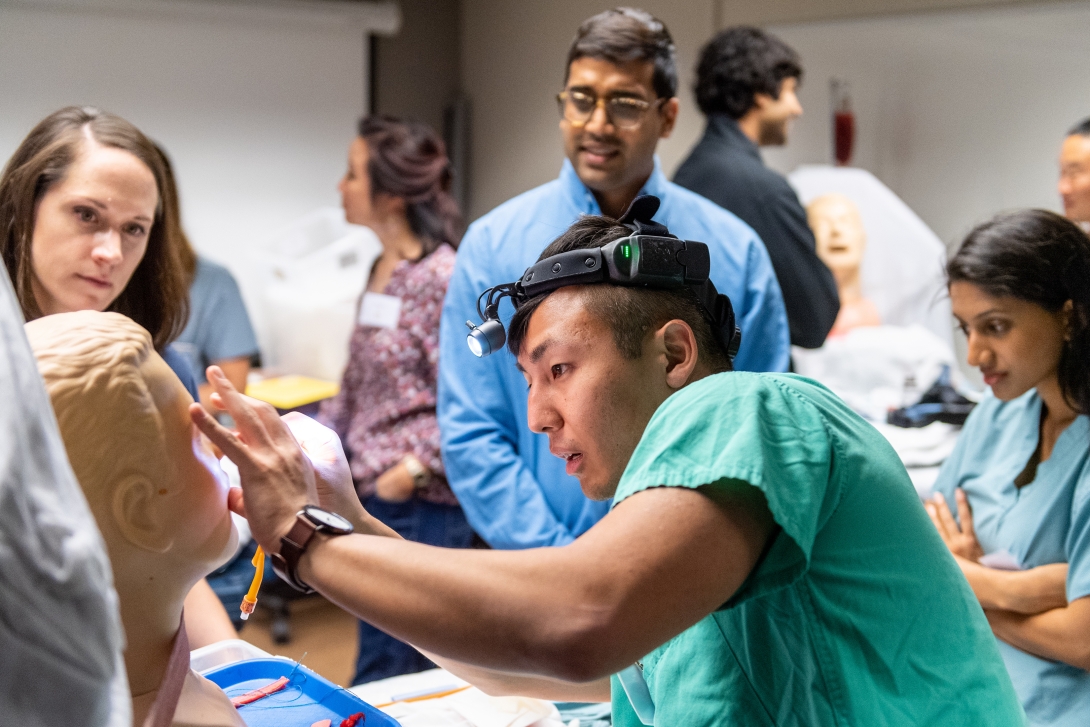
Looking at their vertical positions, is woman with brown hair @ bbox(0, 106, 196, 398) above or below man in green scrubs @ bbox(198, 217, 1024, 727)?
above

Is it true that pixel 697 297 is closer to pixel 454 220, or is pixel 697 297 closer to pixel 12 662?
pixel 12 662

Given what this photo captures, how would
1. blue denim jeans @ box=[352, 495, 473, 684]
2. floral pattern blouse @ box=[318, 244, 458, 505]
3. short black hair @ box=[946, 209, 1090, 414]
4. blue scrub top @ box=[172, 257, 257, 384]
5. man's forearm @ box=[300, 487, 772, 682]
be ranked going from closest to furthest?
1. man's forearm @ box=[300, 487, 772, 682]
2. short black hair @ box=[946, 209, 1090, 414]
3. blue denim jeans @ box=[352, 495, 473, 684]
4. floral pattern blouse @ box=[318, 244, 458, 505]
5. blue scrub top @ box=[172, 257, 257, 384]

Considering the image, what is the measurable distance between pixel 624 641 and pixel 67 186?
1256 mm

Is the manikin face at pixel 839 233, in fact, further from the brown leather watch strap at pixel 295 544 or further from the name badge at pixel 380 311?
the brown leather watch strap at pixel 295 544

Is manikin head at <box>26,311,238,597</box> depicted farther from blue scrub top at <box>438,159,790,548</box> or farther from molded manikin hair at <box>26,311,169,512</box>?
blue scrub top at <box>438,159,790,548</box>

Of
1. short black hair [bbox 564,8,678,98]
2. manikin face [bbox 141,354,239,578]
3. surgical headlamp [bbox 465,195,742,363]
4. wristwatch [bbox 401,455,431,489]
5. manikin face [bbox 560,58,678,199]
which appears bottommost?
wristwatch [bbox 401,455,431,489]

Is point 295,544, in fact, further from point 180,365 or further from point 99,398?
point 180,365

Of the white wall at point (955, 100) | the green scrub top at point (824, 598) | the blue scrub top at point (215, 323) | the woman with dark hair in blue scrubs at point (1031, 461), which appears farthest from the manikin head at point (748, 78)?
the green scrub top at point (824, 598)

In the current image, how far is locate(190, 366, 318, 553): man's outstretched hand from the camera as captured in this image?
945 mm

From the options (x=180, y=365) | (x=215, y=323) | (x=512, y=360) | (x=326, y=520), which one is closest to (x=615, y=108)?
(x=512, y=360)

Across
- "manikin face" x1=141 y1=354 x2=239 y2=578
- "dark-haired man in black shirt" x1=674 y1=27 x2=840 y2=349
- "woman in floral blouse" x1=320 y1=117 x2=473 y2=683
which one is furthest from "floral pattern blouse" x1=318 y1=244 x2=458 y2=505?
"manikin face" x1=141 y1=354 x2=239 y2=578

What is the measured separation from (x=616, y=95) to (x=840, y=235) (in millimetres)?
2203

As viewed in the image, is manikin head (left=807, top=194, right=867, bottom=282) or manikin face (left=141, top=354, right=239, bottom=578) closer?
manikin face (left=141, top=354, right=239, bottom=578)

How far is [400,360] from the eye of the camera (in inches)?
115
